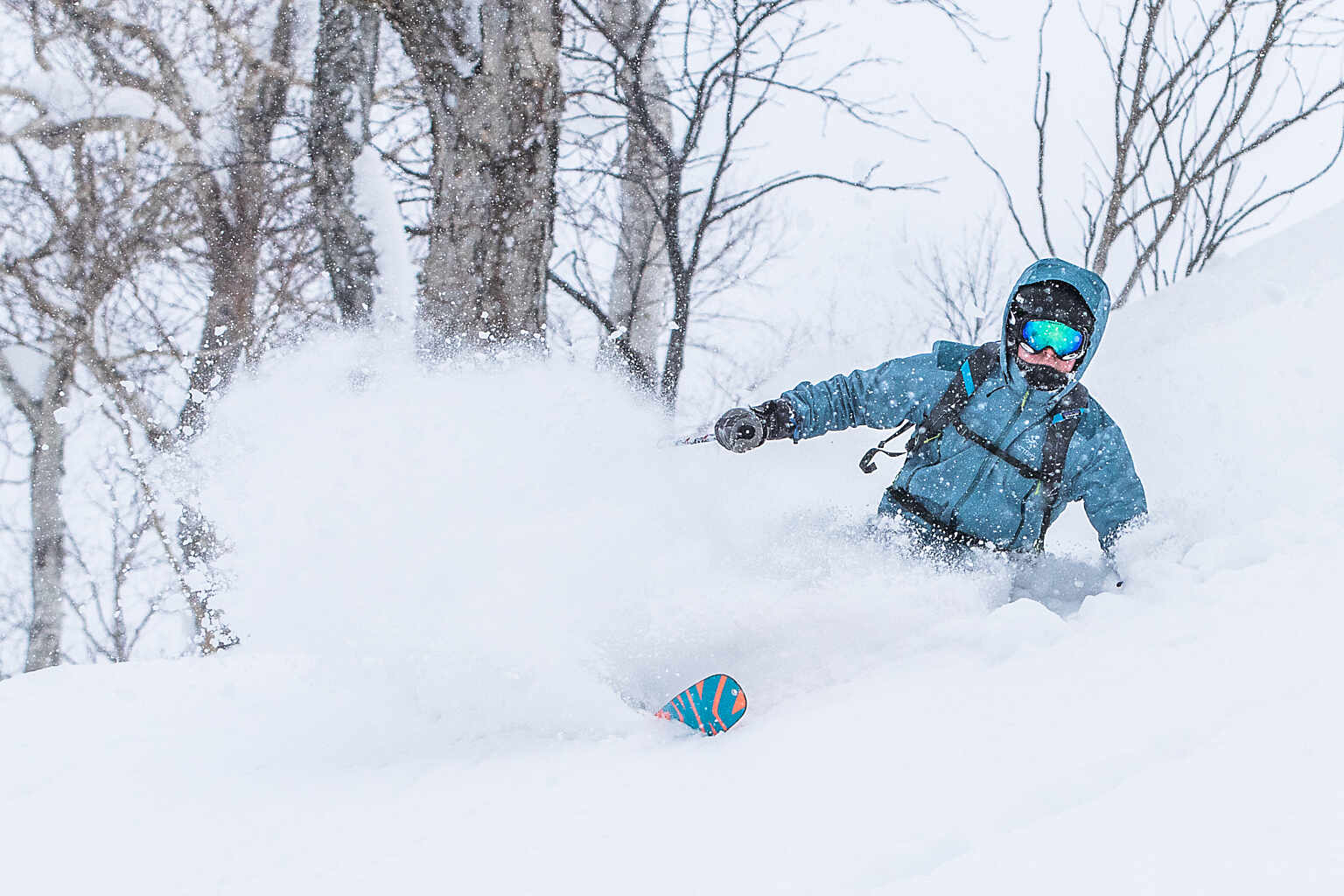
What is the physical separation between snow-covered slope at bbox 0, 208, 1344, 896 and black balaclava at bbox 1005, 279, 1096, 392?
586 millimetres

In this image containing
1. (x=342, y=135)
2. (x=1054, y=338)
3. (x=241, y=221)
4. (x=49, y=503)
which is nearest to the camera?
(x=1054, y=338)

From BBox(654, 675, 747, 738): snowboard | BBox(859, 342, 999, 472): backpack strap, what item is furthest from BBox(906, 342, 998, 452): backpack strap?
BBox(654, 675, 747, 738): snowboard

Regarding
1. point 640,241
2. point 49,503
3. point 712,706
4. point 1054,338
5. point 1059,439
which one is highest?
point 49,503

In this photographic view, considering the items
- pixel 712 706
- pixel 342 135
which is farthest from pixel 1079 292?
pixel 342 135

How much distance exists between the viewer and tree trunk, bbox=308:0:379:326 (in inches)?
149

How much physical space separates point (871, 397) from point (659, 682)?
1254 mm

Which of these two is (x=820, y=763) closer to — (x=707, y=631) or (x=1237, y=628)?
(x=707, y=631)

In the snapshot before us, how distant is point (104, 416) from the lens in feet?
33.5

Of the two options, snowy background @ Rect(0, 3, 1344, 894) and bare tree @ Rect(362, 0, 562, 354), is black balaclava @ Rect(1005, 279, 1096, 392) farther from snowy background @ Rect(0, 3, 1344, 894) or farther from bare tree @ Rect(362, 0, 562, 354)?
bare tree @ Rect(362, 0, 562, 354)

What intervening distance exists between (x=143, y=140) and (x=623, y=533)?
8.15 metres

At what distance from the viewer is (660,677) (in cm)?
250

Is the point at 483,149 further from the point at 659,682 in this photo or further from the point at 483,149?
the point at 659,682

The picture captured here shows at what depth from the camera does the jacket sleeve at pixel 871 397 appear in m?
2.95

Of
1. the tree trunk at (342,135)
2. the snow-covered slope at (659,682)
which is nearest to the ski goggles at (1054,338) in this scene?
the snow-covered slope at (659,682)
